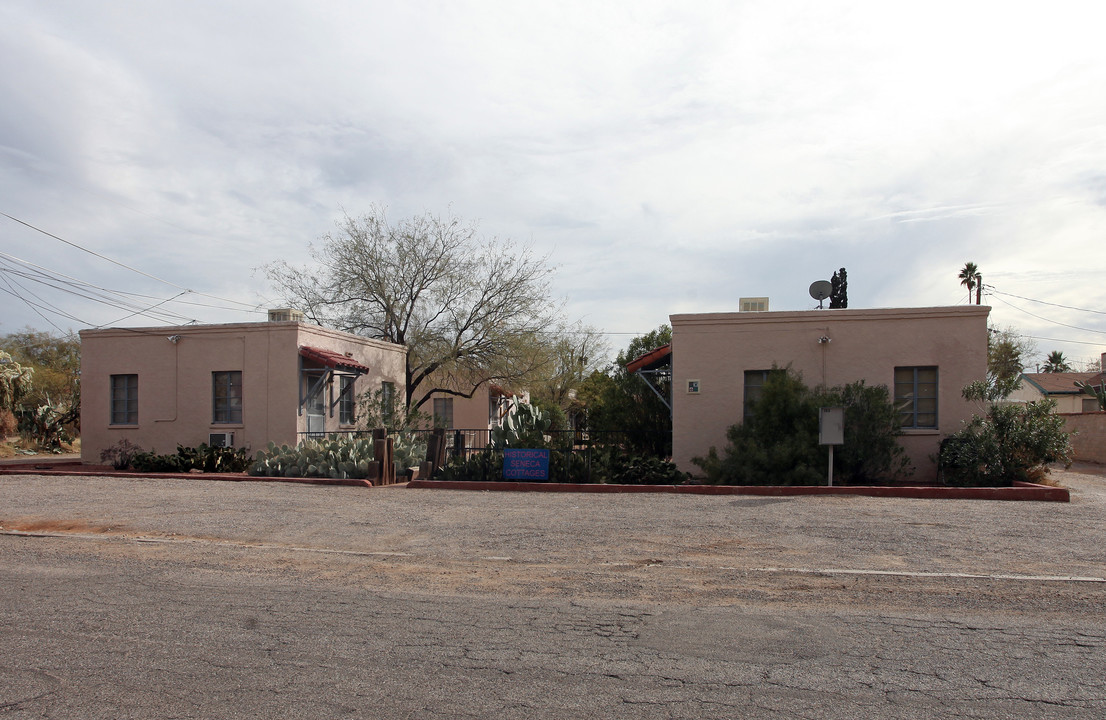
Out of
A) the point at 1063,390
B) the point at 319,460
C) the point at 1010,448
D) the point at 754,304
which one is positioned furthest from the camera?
the point at 1063,390

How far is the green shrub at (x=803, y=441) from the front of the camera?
14508 mm

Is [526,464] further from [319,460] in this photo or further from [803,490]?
[803,490]

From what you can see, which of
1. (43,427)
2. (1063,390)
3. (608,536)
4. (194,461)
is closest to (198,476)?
(194,461)

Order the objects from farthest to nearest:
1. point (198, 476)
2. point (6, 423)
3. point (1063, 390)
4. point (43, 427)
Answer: point (1063, 390) → point (43, 427) → point (6, 423) → point (198, 476)

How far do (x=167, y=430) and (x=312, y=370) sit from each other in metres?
4.19

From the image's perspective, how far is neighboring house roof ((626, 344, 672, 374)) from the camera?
1838 centimetres

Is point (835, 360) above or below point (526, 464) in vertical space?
above

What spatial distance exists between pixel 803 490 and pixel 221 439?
534 inches

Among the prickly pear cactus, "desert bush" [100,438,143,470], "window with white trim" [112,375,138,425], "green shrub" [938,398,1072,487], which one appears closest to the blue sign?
the prickly pear cactus

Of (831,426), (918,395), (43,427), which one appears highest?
(918,395)

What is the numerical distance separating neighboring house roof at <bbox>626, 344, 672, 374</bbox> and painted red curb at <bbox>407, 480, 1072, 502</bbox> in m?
4.57

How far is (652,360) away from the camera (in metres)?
18.6

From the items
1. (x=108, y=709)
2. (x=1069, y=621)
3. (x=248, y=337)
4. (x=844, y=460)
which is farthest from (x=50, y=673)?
(x=248, y=337)

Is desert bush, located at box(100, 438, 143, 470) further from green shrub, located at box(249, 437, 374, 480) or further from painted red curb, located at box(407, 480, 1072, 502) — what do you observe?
painted red curb, located at box(407, 480, 1072, 502)
